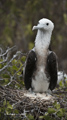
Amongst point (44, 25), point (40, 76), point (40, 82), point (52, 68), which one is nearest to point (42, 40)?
point (44, 25)

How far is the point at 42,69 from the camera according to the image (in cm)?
595

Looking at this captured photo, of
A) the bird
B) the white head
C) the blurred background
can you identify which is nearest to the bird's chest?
the bird

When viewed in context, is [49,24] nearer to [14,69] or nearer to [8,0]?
[14,69]

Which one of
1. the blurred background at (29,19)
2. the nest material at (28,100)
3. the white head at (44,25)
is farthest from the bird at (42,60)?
the blurred background at (29,19)

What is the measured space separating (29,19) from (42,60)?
5.98 meters

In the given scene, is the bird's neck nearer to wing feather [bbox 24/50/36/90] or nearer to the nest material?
wing feather [bbox 24/50/36/90]

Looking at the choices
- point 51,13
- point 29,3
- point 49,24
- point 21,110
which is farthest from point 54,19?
point 21,110

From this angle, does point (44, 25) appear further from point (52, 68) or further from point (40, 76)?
point (40, 76)

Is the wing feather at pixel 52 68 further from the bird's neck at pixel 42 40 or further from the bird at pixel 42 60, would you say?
the bird's neck at pixel 42 40

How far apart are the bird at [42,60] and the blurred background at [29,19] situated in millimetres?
5015

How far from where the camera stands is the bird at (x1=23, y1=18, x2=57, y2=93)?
5910 millimetres

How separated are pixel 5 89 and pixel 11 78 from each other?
28 cm

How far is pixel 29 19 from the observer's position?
1175 centimetres

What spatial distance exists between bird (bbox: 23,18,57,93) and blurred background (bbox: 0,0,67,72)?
5.02m
